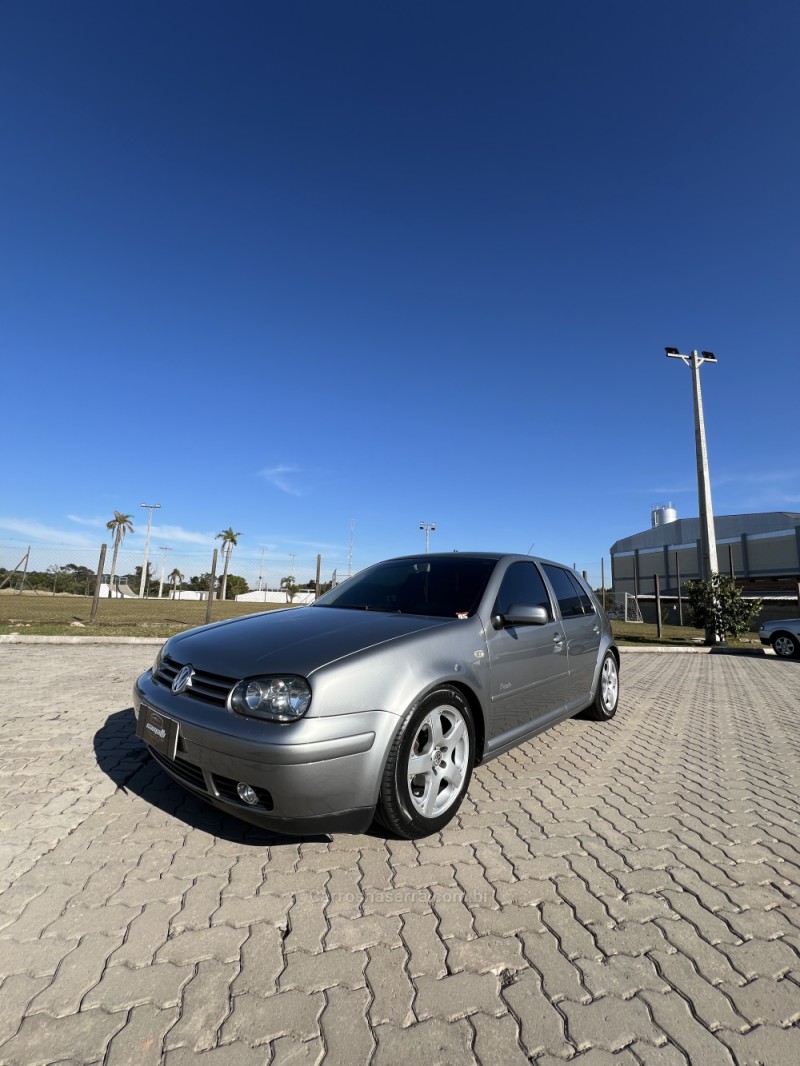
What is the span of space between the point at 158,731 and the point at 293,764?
3.01ft

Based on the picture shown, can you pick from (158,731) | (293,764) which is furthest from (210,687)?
(293,764)

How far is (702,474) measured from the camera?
59.0 feet

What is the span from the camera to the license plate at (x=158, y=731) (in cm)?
260

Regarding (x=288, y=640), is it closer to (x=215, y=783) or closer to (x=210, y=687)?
(x=210, y=687)

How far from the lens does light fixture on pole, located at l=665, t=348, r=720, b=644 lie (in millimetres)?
17500

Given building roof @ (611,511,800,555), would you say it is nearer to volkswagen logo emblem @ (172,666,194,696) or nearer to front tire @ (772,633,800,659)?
front tire @ (772,633,800,659)

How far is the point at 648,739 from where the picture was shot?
4.84m

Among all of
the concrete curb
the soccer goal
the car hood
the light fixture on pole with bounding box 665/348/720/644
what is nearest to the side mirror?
the car hood

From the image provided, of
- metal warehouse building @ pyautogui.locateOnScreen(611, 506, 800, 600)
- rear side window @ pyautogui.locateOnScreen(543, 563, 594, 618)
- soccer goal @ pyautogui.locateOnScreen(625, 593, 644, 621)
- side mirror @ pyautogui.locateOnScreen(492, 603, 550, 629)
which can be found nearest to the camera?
side mirror @ pyautogui.locateOnScreen(492, 603, 550, 629)

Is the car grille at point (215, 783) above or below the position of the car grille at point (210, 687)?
below

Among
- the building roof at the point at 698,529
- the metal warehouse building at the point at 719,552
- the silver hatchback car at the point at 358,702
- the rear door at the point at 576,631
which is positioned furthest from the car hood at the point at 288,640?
the building roof at the point at 698,529

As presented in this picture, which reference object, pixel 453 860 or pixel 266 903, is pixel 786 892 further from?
pixel 266 903

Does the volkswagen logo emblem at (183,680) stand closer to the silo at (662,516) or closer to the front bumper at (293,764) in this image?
the front bumper at (293,764)

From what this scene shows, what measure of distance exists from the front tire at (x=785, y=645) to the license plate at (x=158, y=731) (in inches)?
577
